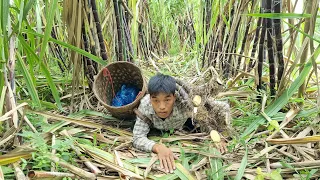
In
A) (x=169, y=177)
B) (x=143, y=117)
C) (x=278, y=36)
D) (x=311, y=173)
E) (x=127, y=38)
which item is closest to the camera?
(x=311, y=173)

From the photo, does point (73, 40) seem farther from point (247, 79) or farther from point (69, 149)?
point (247, 79)

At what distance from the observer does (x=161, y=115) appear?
1.64m

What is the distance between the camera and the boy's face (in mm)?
1558

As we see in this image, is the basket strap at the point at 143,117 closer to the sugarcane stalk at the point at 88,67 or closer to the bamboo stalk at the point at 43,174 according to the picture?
the sugarcane stalk at the point at 88,67

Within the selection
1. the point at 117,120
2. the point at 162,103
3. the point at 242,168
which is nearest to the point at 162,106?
the point at 162,103

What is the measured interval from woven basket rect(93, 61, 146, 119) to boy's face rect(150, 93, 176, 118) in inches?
8.5

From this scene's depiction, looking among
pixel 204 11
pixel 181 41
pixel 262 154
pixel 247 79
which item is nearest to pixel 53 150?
pixel 262 154

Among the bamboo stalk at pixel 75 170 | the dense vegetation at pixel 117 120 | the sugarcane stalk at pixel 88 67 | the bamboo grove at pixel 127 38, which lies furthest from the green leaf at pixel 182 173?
the sugarcane stalk at pixel 88 67

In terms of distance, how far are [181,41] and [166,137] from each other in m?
5.21

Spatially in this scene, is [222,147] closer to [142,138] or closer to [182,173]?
[182,173]

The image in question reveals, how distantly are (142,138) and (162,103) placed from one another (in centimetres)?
18

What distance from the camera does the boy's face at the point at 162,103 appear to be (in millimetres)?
1558

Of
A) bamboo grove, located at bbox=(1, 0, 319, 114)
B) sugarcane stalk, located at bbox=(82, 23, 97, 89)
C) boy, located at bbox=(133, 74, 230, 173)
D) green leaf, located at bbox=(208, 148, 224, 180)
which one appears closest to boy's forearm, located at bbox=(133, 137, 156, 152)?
boy, located at bbox=(133, 74, 230, 173)

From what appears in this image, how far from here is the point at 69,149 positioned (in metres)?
1.36
